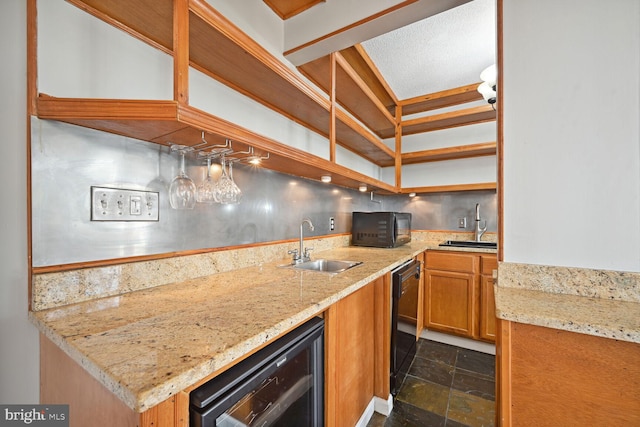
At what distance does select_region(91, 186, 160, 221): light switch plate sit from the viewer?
0.92 meters

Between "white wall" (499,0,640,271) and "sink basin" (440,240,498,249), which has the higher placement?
"white wall" (499,0,640,271)

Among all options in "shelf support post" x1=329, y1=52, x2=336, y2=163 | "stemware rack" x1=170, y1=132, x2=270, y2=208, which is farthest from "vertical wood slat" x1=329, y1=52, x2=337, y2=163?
"stemware rack" x1=170, y1=132, x2=270, y2=208

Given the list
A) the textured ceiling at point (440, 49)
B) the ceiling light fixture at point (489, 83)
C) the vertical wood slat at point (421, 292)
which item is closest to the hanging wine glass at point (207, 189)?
the textured ceiling at point (440, 49)

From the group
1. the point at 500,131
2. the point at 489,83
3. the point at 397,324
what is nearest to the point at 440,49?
the point at 489,83

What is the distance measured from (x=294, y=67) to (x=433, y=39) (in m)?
1.03

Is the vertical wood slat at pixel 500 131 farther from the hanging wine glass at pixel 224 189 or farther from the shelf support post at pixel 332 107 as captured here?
the hanging wine glass at pixel 224 189

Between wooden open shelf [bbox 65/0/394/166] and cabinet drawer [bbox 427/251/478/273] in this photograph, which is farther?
cabinet drawer [bbox 427/251/478/273]

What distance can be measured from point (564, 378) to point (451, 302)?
177 centimetres

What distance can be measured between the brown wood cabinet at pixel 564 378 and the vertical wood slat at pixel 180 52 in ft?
4.40

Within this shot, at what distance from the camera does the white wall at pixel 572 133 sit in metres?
0.88

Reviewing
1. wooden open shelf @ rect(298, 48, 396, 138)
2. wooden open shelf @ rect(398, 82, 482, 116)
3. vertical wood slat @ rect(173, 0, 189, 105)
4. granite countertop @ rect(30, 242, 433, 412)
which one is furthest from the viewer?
wooden open shelf @ rect(398, 82, 482, 116)

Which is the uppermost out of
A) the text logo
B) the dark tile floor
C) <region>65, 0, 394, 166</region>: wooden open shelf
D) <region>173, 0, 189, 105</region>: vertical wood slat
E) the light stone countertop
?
<region>65, 0, 394, 166</region>: wooden open shelf

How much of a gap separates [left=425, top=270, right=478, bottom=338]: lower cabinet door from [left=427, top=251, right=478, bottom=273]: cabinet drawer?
0.15ft

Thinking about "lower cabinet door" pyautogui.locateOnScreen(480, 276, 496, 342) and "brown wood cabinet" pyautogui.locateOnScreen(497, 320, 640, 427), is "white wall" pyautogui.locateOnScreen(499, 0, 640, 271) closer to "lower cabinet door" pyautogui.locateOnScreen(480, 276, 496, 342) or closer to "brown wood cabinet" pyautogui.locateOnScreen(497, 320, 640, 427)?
"brown wood cabinet" pyautogui.locateOnScreen(497, 320, 640, 427)
